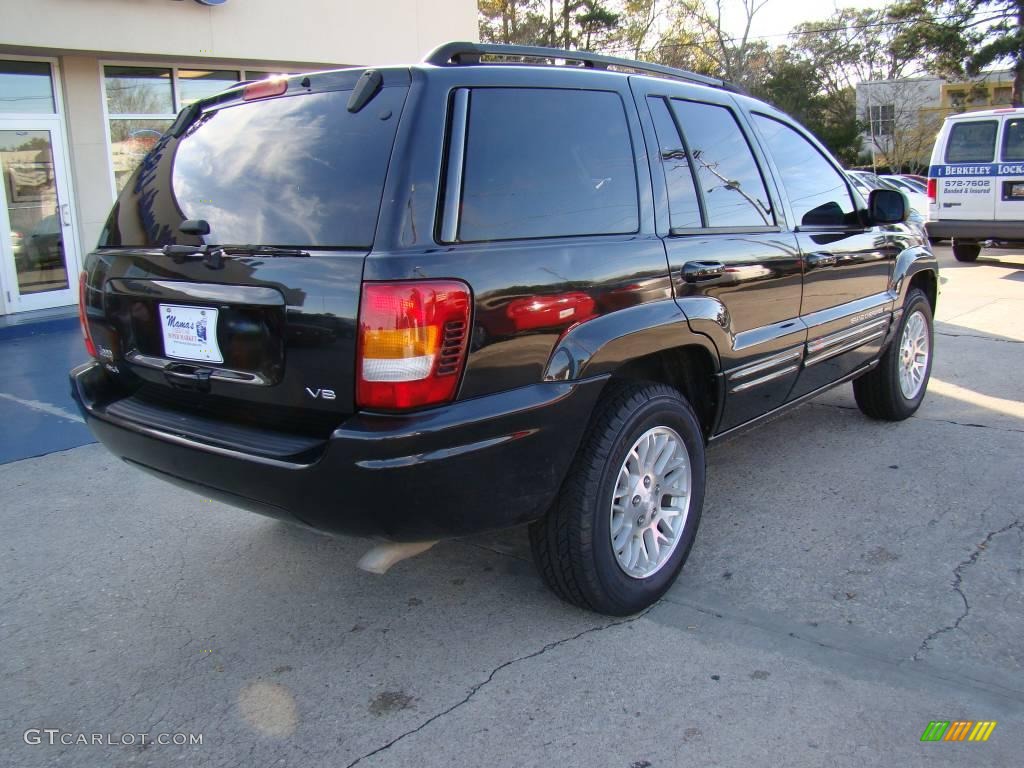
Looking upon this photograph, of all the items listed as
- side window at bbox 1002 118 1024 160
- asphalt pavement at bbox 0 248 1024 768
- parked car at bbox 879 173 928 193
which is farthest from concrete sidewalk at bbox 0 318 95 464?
parked car at bbox 879 173 928 193

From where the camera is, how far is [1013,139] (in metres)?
12.6

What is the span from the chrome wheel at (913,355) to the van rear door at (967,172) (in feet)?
28.6

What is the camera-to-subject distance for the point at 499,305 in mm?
2566

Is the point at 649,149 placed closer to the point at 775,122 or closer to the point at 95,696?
the point at 775,122

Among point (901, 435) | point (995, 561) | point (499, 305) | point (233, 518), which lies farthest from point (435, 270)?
point (901, 435)

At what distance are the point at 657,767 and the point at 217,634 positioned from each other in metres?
1.67

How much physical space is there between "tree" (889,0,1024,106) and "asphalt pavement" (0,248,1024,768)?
32.7m

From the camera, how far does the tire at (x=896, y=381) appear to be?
5.21m

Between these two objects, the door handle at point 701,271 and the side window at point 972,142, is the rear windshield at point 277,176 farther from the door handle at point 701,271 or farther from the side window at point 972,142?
the side window at point 972,142

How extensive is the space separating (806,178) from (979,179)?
10.3m

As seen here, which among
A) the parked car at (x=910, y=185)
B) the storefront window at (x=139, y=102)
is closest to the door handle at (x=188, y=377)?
the storefront window at (x=139, y=102)

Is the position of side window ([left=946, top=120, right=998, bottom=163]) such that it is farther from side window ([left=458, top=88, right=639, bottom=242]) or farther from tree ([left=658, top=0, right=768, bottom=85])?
tree ([left=658, top=0, right=768, bottom=85])

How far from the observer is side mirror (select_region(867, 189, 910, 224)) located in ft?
15.1

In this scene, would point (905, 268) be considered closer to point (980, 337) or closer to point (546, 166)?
point (546, 166)
